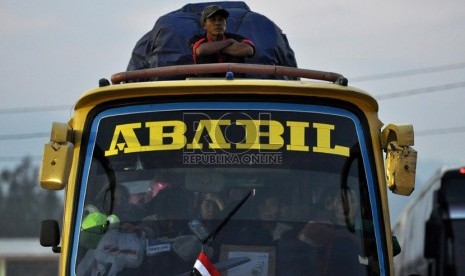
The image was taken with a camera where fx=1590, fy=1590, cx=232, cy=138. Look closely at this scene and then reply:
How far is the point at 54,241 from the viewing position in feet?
30.3

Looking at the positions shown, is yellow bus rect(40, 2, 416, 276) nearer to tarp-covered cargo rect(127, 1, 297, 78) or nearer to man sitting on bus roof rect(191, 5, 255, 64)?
man sitting on bus roof rect(191, 5, 255, 64)

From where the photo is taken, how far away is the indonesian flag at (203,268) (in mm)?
8477

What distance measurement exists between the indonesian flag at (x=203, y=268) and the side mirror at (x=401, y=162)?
1114 millimetres

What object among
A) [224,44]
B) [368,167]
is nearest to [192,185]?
[368,167]

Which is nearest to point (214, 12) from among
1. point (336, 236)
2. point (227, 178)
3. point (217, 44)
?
point (217, 44)

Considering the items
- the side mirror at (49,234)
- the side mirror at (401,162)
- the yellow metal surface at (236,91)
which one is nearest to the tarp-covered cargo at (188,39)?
the yellow metal surface at (236,91)

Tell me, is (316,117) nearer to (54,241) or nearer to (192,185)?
(192,185)

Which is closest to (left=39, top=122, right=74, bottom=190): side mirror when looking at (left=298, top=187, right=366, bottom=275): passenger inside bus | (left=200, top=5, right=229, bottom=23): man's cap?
Answer: (left=298, top=187, right=366, bottom=275): passenger inside bus

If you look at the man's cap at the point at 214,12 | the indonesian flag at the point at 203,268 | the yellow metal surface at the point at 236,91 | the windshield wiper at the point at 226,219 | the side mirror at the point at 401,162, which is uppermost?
the man's cap at the point at 214,12

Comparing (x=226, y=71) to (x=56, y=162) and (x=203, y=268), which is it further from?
(x=203, y=268)

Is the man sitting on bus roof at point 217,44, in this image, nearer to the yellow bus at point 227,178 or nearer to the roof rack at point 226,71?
the roof rack at point 226,71

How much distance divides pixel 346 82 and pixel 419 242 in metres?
10.2

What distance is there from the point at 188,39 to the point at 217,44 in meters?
0.81

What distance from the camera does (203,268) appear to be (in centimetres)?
848
